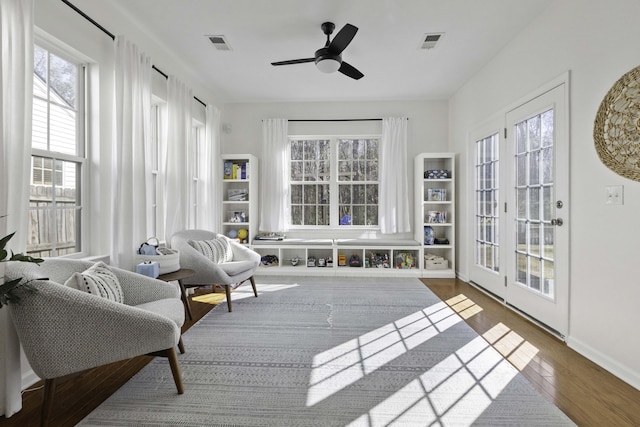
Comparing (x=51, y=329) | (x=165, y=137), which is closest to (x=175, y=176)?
(x=165, y=137)

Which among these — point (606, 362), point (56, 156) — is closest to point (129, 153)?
point (56, 156)

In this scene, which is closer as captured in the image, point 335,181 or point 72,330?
point 72,330

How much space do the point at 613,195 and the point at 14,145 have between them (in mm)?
3505

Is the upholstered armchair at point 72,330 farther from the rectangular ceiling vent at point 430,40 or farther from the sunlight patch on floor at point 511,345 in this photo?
the rectangular ceiling vent at point 430,40

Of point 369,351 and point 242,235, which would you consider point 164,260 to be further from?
point 242,235

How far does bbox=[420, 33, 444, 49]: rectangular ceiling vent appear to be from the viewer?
3.23 m

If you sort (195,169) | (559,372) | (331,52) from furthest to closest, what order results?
(195,169) → (331,52) → (559,372)

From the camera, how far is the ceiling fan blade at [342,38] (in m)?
2.58

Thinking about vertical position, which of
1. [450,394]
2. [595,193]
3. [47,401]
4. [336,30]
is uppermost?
[336,30]

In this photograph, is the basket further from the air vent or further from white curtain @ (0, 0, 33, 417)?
the air vent

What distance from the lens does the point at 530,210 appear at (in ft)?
10.0

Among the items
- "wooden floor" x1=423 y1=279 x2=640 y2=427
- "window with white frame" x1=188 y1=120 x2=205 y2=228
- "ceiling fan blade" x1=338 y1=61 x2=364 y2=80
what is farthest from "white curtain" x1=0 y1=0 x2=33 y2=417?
"wooden floor" x1=423 y1=279 x2=640 y2=427

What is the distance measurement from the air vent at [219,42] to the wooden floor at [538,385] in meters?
2.77

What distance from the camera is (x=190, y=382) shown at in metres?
1.97
